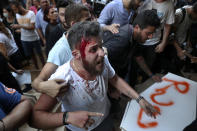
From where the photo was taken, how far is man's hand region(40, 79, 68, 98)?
0.94 metres

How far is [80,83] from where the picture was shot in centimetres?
104

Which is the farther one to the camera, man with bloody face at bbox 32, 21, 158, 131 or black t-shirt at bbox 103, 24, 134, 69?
black t-shirt at bbox 103, 24, 134, 69

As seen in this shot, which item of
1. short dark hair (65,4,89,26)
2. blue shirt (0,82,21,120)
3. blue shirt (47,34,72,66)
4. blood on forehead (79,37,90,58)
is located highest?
short dark hair (65,4,89,26)

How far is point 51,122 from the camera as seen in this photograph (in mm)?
940

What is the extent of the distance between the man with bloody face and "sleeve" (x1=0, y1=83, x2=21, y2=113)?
6.1 inches

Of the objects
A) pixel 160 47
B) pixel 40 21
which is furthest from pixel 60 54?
pixel 40 21

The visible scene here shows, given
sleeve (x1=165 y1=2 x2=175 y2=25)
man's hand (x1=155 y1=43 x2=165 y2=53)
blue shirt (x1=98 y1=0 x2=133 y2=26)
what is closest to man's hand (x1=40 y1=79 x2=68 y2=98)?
blue shirt (x1=98 y1=0 x2=133 y2=26)

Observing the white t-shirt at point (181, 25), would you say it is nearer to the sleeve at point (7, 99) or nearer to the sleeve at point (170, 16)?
the sleeve at point (170, 16)

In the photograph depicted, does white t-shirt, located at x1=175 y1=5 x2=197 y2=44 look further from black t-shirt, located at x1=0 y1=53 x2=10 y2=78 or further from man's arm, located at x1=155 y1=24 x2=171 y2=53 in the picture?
black t-shirt, located at x1=0 y1=53 x2=10 y2=78

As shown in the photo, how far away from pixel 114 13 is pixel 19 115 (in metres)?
1.81

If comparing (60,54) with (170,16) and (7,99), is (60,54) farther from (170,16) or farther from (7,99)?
(170,16)

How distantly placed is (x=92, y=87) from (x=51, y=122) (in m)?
0.36

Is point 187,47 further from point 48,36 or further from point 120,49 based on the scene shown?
point 48,36

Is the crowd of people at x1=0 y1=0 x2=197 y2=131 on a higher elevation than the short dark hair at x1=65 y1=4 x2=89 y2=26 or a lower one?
lower
